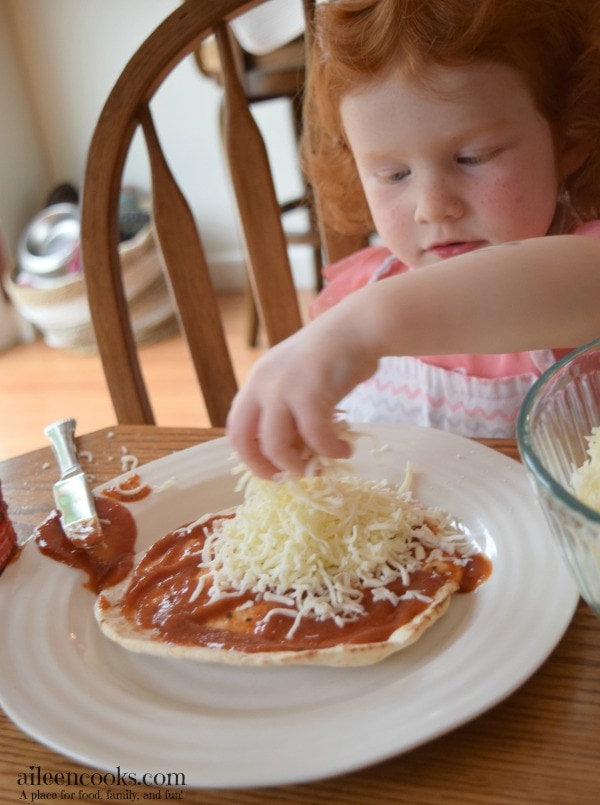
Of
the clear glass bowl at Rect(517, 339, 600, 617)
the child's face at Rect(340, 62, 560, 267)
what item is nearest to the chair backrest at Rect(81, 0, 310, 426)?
the child's face at Rect(340, 62, 560, 267)

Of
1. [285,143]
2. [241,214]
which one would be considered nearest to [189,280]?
[241,214]

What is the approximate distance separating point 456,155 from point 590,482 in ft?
1.80

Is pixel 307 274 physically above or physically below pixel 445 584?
below

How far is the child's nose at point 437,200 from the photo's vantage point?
101 cm

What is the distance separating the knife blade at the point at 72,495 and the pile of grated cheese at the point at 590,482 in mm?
473

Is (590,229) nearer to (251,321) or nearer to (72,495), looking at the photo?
(72,495)

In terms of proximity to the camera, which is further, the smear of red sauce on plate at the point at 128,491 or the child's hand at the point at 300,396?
the smear of red sauce on plate at the point at 128,491

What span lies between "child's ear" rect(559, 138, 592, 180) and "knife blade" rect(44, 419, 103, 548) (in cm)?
75

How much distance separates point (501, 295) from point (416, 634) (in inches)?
11.8

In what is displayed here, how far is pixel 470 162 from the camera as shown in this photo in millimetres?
1015

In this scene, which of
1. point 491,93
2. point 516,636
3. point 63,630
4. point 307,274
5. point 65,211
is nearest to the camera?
point 516,636

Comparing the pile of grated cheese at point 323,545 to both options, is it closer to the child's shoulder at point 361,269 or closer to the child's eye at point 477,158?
the child's eye at point 477,158

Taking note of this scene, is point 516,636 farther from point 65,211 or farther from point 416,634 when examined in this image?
point 65,211

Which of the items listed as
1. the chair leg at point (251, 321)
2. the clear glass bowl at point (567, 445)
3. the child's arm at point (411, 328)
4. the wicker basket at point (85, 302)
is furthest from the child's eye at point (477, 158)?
the wicker basket at point (85, 302)
